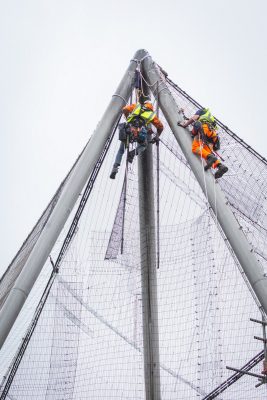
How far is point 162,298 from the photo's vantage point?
8109mm

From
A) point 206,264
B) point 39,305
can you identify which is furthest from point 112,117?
point 39,305

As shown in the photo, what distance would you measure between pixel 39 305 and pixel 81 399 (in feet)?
6.46

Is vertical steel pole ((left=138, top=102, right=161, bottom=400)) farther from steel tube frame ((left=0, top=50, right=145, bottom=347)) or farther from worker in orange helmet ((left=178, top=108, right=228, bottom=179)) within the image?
worker in orange helmet ((left=178, top=108, right=228, bottom=179))

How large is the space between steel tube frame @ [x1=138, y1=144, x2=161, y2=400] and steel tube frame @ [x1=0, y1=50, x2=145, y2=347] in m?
1.08

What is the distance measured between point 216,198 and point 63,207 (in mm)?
2051

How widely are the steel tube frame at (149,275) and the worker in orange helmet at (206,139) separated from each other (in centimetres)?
138

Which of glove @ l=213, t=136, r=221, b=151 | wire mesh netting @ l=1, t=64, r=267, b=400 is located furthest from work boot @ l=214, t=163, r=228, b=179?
wire mesh netting @ l=1, t=64, r=267, b=400

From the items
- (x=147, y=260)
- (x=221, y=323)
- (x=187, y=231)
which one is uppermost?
(x=187, y=231)

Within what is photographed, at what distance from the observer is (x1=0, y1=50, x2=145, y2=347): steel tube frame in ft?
17.8

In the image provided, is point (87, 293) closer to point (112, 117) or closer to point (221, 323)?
point (221, 323)

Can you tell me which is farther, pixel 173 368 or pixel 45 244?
pixel 173 368

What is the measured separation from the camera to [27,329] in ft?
25.9

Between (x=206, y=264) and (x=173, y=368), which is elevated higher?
(x=206, y=264)

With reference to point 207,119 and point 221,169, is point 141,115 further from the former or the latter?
point 221,169
